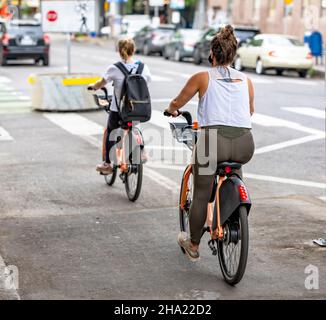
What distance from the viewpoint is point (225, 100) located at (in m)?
5.95

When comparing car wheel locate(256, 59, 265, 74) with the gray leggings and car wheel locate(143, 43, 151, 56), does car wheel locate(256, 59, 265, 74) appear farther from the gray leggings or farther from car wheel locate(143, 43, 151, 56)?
the gray leggings

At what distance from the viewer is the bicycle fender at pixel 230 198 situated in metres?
5.74

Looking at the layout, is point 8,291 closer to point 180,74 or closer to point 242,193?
point 242,193

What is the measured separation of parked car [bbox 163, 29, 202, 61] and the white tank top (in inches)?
1090

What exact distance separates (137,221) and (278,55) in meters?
20.6

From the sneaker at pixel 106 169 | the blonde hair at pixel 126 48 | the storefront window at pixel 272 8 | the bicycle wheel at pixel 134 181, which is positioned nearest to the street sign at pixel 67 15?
the sneaker at pixel 106 169

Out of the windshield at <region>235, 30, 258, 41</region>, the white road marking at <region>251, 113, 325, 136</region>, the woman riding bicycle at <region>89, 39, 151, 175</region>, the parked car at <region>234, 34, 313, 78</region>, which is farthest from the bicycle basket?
the windshield at <region>235, 30, 258, 41</region>

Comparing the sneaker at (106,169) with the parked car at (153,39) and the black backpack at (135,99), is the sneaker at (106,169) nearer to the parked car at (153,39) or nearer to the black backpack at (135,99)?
the black backpack at (135,99)

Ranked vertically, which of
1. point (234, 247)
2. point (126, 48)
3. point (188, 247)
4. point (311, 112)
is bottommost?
point (311, 112)

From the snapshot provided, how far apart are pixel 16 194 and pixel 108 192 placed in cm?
102

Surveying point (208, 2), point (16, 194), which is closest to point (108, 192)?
point (16, 194)

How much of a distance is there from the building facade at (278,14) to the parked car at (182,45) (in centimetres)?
484

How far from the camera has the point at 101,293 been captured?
571 cm

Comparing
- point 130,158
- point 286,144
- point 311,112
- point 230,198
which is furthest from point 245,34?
point 230,198
